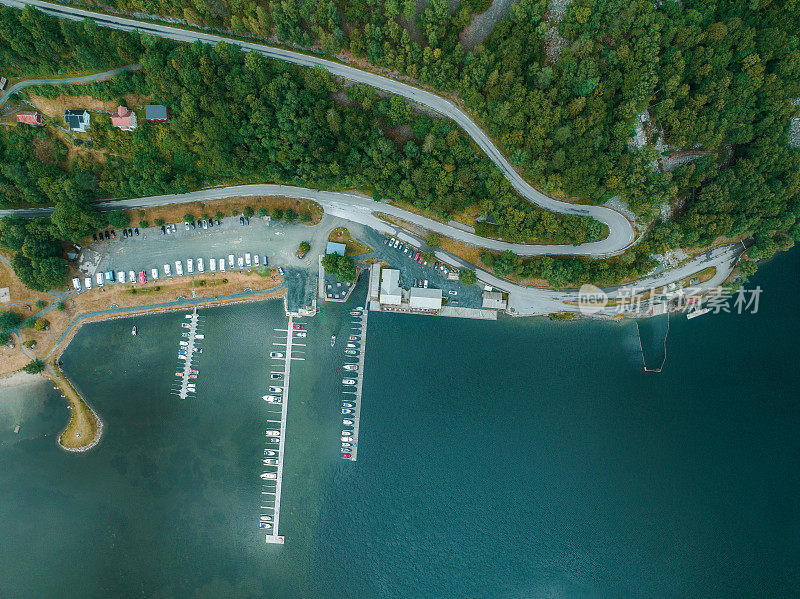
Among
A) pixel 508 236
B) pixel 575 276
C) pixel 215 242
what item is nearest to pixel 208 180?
pixel 215 242

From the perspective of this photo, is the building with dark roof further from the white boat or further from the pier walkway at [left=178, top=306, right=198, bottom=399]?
the white boat

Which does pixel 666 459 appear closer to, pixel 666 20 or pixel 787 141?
pixel 787 141

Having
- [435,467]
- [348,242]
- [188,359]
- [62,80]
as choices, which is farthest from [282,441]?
[62,80]

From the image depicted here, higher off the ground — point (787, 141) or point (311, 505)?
point (787, 141)

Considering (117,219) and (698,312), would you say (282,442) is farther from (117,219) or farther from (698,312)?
(698,312)

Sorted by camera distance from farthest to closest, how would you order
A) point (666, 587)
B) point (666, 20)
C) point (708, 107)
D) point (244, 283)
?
1. point (244, 283)
2. point (666, 587)
3. point (708, 107)
4. point (666, 20)

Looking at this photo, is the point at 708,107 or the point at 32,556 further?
the point at 32,556

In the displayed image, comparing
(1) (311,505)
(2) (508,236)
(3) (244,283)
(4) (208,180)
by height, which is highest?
(4) (208,180)
